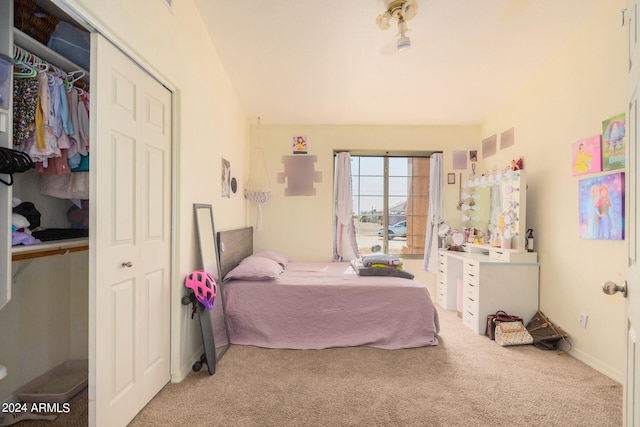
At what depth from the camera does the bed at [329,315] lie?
9.54 feet

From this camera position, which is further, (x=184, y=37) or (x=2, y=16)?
(x=184, y=37)

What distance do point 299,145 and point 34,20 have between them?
329 centimetres

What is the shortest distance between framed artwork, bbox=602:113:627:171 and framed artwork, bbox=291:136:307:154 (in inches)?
129

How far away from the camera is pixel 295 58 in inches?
121

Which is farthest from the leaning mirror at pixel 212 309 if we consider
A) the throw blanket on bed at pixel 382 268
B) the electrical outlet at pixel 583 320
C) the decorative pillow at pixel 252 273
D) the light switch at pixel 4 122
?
the electrical outlet at pixel 583 320

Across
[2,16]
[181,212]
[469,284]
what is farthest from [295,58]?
[469,284]

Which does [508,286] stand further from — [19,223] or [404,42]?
[19,223]

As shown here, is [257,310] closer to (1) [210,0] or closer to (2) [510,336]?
(2) [510,336]

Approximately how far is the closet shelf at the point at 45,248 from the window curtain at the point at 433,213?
406 centimetres

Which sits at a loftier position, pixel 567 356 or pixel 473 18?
pixel 473 18

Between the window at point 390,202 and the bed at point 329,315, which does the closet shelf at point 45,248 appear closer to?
the bed at point 329,315

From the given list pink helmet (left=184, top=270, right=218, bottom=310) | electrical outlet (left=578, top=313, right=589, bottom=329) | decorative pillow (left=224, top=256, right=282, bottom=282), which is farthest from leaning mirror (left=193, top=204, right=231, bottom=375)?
electrical outlet (left=578, top=313, right=589, bottom=329)

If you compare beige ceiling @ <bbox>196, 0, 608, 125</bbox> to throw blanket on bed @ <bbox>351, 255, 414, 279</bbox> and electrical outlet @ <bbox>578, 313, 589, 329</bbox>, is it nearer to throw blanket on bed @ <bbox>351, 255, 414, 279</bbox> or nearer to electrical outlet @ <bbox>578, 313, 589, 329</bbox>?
throw blanket on bed @ <bbox>351, 255, 414, 279</bbox>

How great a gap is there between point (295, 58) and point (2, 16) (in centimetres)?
221
